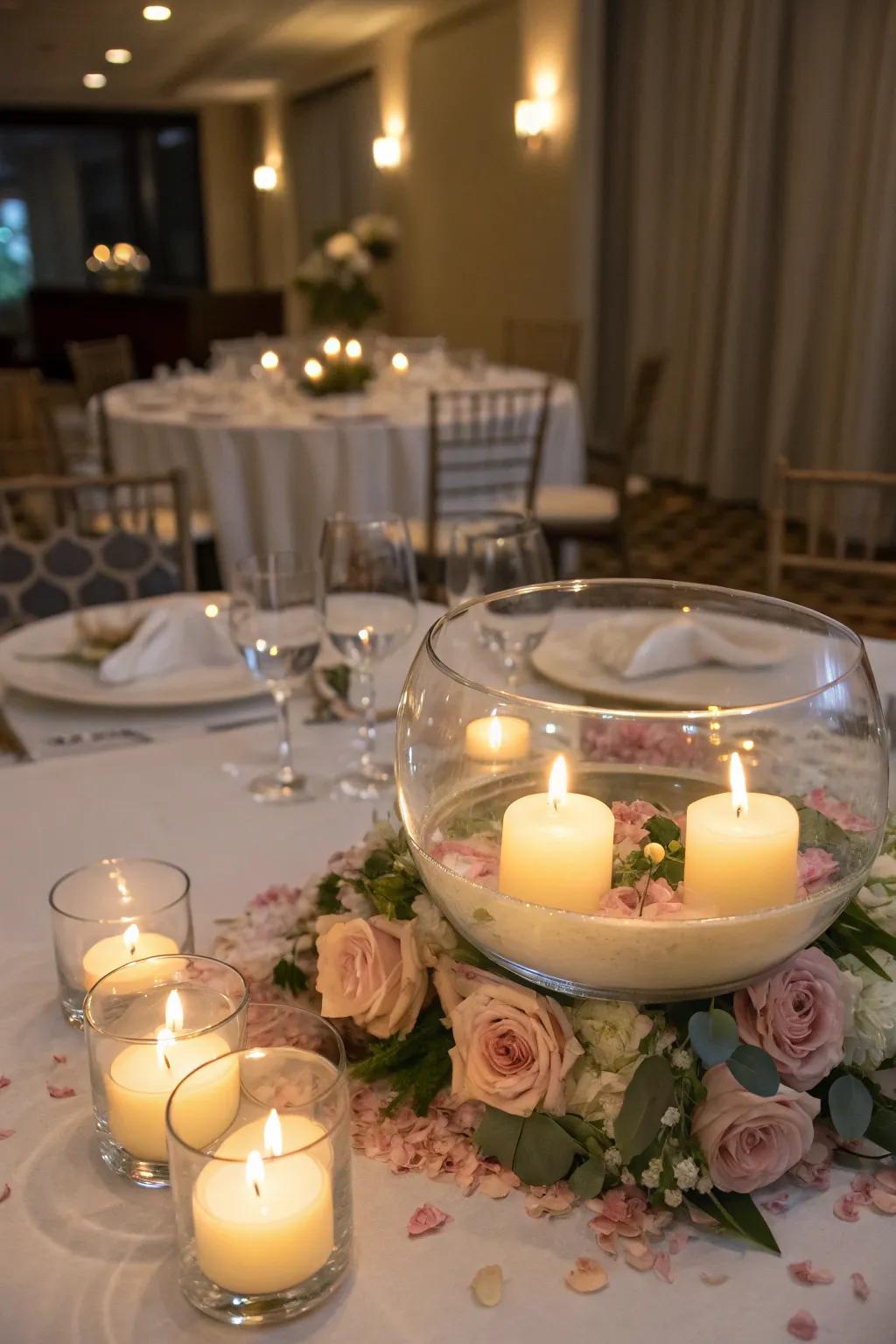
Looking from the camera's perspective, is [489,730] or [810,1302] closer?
[810,1302]

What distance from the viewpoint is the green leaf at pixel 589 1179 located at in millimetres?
570

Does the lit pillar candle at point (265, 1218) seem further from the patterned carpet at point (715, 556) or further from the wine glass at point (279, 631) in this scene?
the patterned carpet at point (715, 556)

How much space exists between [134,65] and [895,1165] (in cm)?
1060

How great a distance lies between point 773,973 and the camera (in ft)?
1.94

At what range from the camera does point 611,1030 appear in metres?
0.58

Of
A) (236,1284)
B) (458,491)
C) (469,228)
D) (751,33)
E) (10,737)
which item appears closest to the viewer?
(236,1284)

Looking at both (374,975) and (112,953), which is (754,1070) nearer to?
(374,975)

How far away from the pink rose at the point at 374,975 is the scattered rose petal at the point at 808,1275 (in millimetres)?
216

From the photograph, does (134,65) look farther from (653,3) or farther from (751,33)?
(751,33)

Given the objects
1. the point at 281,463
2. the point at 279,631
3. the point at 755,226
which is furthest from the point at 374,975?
the point at 755,226

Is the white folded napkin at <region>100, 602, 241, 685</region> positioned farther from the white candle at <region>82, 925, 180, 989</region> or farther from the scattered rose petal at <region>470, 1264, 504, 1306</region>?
the scattered rose petal at <region>470, 1264, 504, 1306</region>

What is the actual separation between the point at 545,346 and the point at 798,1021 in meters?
6.11

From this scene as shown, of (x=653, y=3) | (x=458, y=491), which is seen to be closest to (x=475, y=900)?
(x=458, y=491)

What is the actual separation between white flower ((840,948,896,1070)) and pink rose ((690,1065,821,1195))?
0.15ft
